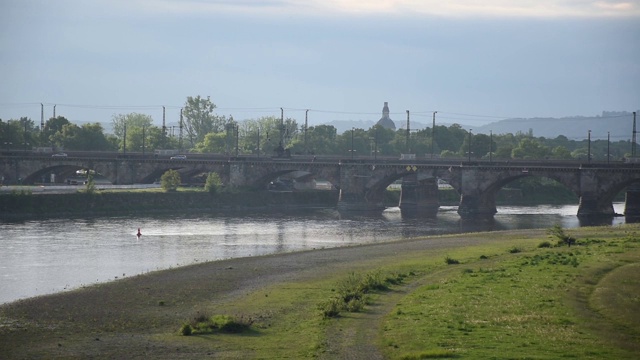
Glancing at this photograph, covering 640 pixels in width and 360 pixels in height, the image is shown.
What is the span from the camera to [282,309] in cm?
4875

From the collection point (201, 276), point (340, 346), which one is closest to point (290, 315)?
point (340, 346)

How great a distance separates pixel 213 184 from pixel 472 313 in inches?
4100

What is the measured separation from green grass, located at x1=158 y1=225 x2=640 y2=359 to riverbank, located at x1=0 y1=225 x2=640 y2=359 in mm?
109

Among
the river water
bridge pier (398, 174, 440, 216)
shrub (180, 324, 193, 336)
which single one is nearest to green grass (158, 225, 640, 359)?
shrub (180, 324, 193, 336)

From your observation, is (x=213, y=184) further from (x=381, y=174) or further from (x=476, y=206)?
(x=476, y=206)

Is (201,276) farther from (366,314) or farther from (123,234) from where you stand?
(123,234)

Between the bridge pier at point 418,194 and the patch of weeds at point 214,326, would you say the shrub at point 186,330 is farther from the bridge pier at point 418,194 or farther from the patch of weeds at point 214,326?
the bridge pier at point 418,194

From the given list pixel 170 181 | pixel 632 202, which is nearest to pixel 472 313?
pixel 632 202

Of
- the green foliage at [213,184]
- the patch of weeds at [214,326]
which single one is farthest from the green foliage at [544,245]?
the green foliage at [213,184]

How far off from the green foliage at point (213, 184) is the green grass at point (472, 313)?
80.6 metres

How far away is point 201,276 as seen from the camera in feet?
209

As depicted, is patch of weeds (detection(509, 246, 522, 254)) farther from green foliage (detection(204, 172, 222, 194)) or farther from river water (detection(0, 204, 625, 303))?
green foliage (detection(204, 172, 222, 194))

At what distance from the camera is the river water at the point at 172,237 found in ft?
223

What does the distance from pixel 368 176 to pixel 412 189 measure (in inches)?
323
